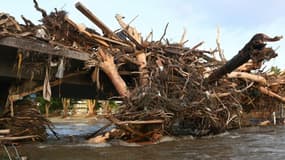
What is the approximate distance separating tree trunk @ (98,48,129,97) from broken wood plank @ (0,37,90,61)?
1.46 ft

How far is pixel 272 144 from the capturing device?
299 inches

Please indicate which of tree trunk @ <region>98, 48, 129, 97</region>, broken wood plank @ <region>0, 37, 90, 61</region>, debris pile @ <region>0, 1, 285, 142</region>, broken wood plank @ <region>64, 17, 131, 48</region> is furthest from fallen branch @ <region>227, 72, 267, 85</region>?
broken wood plank @ <region>0, 37, 90, 61</region>

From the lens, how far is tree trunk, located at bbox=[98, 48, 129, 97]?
352 inches

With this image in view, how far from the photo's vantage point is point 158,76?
9.17 m

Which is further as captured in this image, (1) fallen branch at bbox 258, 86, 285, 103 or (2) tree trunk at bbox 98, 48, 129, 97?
(1) fallen branch at bbox 258, 86, 285, 103

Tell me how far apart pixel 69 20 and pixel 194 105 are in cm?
368

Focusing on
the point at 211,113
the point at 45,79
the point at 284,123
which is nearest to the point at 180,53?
the point at 211,113

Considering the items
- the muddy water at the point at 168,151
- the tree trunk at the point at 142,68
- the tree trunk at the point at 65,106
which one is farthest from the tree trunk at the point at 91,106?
the muddy water at the point at 168,151

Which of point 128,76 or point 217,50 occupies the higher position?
point 217,50

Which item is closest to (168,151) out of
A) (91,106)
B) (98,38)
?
(98,38)

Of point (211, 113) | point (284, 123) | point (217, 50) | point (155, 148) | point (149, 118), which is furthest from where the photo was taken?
point (284, 123)

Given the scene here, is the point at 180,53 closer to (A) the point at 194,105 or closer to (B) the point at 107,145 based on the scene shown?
(A) the point at 194,105

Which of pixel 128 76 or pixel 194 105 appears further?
pixel 128 76

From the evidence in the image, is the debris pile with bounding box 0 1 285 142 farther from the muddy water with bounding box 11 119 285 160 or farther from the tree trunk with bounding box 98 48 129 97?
the muddy water with bounding box 11 119 285 160
